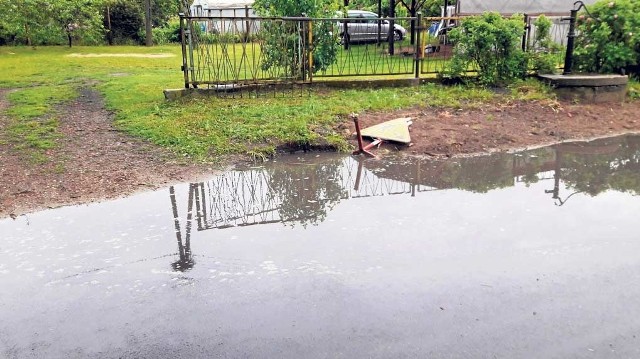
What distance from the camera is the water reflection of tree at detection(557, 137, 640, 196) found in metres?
6.11

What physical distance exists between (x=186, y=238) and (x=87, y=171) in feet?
7.00

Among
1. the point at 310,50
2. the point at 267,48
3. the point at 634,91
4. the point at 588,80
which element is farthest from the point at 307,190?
the point at 634,91

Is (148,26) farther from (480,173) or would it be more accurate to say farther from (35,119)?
(480,173)

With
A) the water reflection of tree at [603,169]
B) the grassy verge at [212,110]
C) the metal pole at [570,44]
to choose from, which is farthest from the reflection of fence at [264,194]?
the metal pole at [570,44]

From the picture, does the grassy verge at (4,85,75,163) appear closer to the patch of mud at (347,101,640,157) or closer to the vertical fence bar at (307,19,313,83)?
the patch of mud at (347,101,640,157)

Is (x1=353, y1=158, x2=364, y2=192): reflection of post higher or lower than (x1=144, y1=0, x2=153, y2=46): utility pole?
lower

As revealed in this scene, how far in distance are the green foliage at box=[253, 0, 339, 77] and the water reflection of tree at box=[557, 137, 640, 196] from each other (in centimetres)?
477

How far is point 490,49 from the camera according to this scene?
10.2 meters

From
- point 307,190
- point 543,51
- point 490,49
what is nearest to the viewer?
point 307,190

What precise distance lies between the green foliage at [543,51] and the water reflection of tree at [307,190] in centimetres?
556

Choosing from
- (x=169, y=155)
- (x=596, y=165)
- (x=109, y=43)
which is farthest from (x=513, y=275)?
(x=109, y=43)

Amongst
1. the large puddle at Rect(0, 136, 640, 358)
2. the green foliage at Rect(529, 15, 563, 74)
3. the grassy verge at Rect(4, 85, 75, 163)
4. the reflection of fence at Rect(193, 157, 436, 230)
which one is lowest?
the large puddle at Rect(0, 136, 640, 358)

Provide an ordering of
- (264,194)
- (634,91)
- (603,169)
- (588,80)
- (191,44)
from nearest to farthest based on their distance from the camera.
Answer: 1. (264,194)
2. (603,169)
3. (191,44)
4. (588,80)
5. (634,91)

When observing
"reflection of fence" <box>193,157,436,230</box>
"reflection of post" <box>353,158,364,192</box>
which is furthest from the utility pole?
"reflection of fence" <box>193,157,436,230</box>
